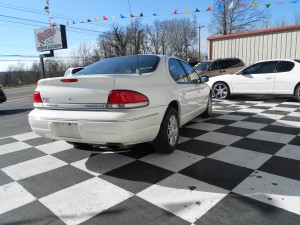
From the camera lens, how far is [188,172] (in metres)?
3.01

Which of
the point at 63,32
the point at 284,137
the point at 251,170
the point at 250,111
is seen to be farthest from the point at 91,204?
the point at 63,32

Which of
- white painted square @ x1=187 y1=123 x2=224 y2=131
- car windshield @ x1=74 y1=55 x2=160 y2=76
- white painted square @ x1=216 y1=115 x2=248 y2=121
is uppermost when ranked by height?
car windshield @ x1=74 y1=55 x2=160 y2=76

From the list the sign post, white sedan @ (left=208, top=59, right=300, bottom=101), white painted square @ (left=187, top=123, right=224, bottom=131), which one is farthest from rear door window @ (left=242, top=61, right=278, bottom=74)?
the sign post

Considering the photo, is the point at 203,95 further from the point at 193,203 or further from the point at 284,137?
the point at 193,203

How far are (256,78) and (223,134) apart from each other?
4505mm

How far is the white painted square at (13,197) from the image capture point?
2.42 meters

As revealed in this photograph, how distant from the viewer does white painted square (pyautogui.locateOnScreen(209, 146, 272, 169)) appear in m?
3.20

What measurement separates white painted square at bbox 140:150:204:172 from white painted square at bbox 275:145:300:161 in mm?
1116

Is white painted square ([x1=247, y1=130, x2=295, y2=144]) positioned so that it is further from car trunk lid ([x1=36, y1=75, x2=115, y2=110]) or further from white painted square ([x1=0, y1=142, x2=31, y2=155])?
white painted square ([x1=0, y1=142, x2=31, y2=155])

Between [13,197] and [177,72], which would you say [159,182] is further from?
[177,72]

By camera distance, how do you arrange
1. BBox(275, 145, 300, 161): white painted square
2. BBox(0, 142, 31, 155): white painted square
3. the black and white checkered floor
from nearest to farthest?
the black and white checkered floor < BBox(275, 145, 300, 161): white painted square < BBox(0, 142, 31, 155): white painted square

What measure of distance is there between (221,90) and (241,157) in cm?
601

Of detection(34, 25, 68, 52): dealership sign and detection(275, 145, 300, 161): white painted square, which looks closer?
detection(275, 145, 300, 161): white painted square

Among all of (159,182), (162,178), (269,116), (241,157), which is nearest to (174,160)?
(162,178)
